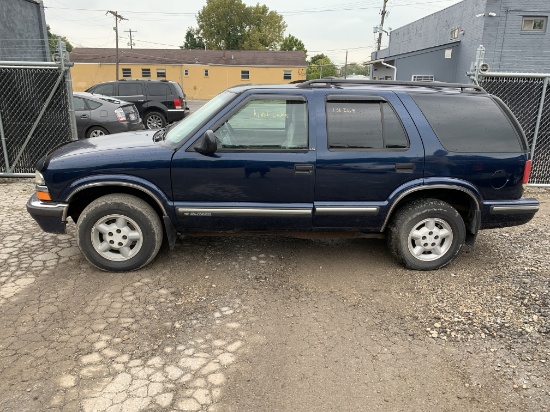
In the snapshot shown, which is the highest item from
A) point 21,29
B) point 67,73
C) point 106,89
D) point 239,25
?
point 239,25

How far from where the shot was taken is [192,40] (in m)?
70.8

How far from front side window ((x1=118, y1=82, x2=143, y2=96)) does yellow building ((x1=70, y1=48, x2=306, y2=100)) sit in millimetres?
30145

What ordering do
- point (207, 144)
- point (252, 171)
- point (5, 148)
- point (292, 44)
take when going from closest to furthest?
point (207, 144)
point (252, 171)
point (5, 148)
point (292, 44)

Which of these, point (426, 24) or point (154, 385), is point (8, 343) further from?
point (426, 24)

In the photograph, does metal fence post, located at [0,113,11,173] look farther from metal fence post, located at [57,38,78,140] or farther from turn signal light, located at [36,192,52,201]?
turn signal light, located at [36,192,52,201]

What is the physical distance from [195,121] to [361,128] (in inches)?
62.9

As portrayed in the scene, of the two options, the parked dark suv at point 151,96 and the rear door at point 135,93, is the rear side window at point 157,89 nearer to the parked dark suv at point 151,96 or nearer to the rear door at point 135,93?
the parked dark suv at point 151,96

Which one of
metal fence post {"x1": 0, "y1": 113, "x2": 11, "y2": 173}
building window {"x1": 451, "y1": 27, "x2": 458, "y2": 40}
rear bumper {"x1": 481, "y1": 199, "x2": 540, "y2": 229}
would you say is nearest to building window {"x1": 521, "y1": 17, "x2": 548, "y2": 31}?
building window {"x1": 451, "y1": 27, "x2": 458, "y2": 40}

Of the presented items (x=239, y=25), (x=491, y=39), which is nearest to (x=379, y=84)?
(x=491, y=39)

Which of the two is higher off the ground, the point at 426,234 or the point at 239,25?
the point at 239,25

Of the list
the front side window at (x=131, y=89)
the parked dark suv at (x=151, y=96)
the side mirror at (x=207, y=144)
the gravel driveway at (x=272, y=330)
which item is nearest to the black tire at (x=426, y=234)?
the gravel driveway at (x=272, y=330)

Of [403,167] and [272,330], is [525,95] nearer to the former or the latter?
[403,167]

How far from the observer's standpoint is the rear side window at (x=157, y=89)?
15312mm

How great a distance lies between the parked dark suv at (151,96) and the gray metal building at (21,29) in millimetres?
2726
